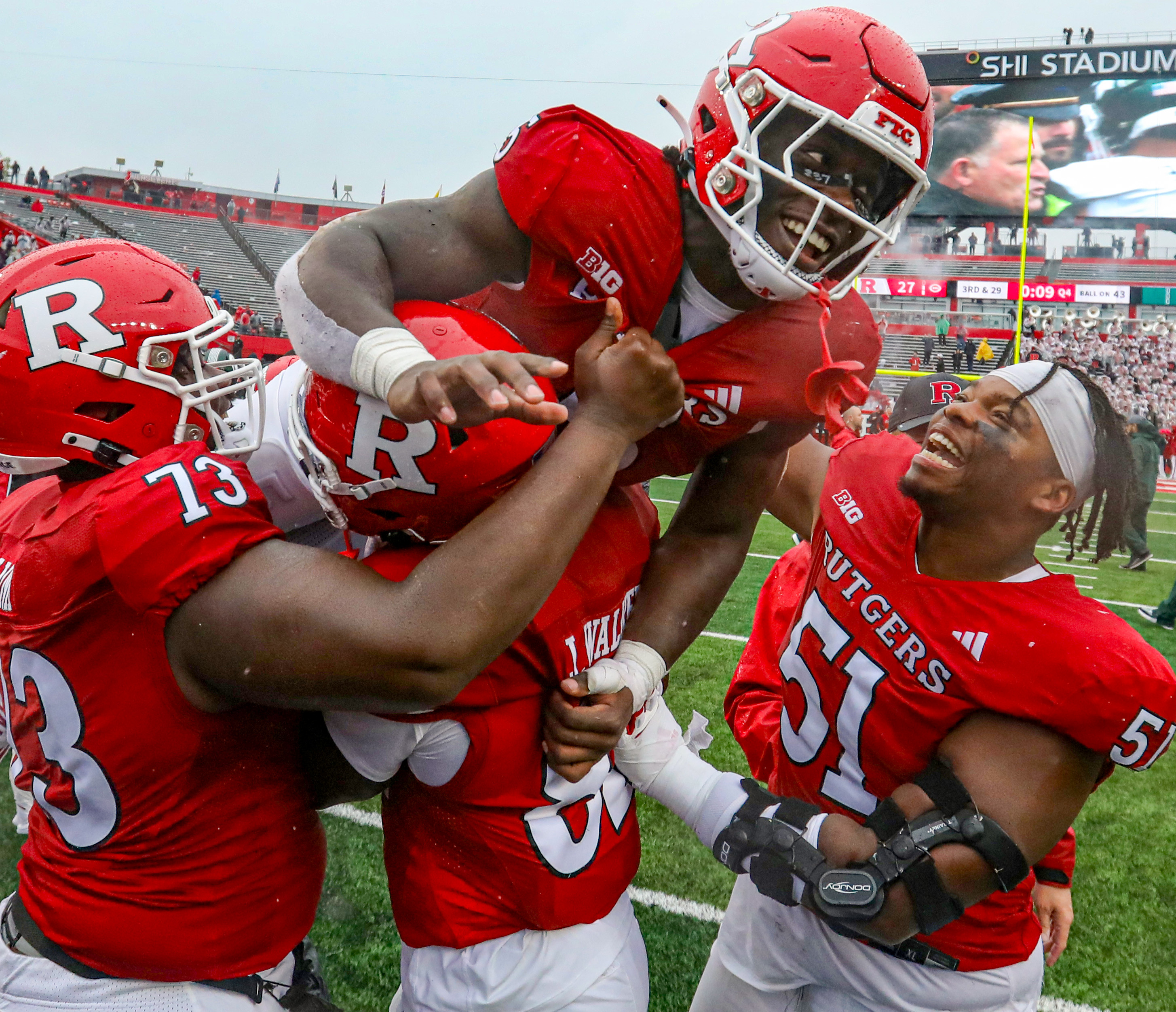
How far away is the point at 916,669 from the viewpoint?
2000 millimetres

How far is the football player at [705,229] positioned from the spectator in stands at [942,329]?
93.4 feet

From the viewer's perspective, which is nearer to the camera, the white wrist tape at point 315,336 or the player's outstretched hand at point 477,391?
the player's outstretched hand at point 477,391

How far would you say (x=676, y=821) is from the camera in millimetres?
4359

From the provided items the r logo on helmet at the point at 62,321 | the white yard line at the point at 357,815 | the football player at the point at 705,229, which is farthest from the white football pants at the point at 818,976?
the white yard line at the point at 357,815

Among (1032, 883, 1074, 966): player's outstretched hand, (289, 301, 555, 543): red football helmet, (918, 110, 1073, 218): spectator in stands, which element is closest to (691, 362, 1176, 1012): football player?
(1032, 883, 1074, 966): player's outstretched hand

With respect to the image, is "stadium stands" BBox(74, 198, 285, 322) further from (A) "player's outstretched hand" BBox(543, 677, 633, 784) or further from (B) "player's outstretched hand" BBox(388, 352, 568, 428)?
(B) "player's outstretched hand" BBox(388, 352, 568, 428)

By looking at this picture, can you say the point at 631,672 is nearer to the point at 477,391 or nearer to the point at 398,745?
the point at 398,745

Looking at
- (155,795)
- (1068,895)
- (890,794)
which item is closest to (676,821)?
(1068,895)

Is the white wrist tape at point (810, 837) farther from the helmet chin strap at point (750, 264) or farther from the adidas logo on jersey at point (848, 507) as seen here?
the helmet chin strap at point (750, 264)

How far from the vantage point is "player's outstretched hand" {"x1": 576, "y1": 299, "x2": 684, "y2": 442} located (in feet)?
5.33

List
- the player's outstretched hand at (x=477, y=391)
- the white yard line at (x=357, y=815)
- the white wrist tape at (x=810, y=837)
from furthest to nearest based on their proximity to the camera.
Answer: the white yard line at (x=357, y=815) < the white wrist tape at (x=810, y=837) < the player's outstretched hand at (x=477, y=391)

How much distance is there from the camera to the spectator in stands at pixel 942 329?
28.6 meters

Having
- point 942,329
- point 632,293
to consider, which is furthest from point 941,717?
point 942,329

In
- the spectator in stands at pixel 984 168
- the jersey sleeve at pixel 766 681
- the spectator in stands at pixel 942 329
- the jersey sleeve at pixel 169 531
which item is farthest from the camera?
the spectator in stands at pixel 984 168
